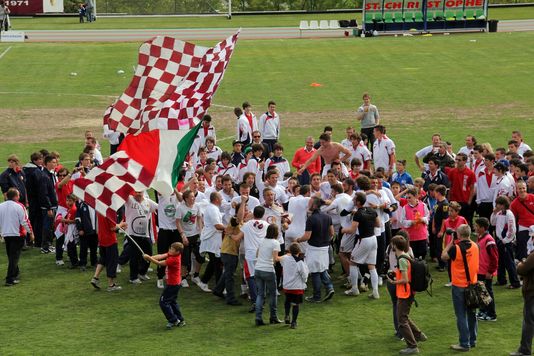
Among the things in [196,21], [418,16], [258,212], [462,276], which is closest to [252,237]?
[258,212]

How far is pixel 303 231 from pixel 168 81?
3534mm

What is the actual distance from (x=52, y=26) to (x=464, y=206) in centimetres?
5543

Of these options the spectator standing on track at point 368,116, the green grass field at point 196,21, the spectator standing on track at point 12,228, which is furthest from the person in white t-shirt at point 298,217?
the green grass field at point 196,21

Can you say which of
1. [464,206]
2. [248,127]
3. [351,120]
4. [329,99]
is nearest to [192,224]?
[464,206]

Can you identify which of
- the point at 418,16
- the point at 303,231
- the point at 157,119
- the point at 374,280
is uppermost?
the point at 418,16

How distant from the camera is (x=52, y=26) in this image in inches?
2776

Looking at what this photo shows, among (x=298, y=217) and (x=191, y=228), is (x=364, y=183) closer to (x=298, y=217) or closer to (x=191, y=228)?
(x=298, y=217)

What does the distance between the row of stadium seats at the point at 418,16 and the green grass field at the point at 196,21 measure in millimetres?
13649

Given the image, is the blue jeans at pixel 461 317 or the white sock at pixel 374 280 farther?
the white sock at pixel 374 280

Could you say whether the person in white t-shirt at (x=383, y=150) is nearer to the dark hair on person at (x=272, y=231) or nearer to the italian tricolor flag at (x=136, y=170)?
the dark hair on person at (x=272, y=231)

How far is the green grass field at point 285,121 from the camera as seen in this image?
1485cm

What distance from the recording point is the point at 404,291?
46.3 feet

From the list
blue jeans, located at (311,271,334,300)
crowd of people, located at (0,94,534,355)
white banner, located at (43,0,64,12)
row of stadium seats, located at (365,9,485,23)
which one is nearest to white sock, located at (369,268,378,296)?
crowd of people, located at (0,94,534,355)

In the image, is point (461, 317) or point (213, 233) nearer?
point (461, 317)
